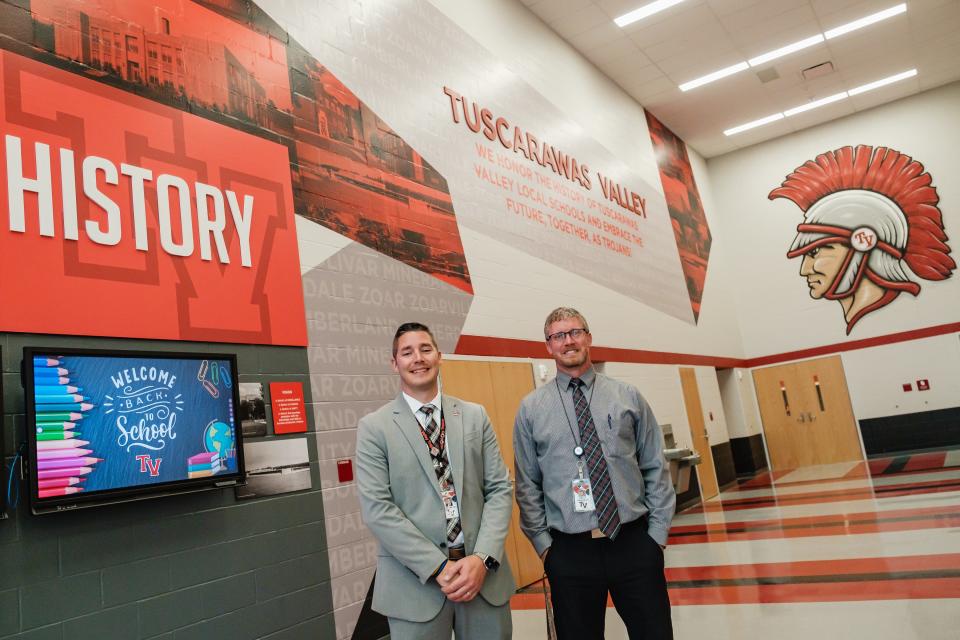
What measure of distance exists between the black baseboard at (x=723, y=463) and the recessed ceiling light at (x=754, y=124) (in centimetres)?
504

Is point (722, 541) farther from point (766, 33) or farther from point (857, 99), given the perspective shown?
point (857, 99)

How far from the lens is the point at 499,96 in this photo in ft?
20.4

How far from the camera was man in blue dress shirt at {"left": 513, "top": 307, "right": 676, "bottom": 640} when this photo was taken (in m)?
2.14

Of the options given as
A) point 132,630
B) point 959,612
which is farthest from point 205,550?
point 959,612

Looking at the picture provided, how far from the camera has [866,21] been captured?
336 inches

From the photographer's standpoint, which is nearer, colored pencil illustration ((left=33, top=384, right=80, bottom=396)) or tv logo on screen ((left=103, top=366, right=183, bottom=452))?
colored pencil illustration ((left=33, top=384, right=80, bottom=396))

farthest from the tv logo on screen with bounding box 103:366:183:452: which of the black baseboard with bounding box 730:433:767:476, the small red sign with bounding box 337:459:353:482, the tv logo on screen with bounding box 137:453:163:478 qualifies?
the black baseboard with bounding box 730:433:767:476

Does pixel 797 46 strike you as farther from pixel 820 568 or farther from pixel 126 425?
pixel 126 425

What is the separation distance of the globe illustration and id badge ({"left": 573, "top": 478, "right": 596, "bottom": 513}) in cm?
158

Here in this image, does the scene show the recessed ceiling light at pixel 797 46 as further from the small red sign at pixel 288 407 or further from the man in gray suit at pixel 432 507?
the man in gray suit at pixel 432 507

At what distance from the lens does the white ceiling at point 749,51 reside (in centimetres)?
783

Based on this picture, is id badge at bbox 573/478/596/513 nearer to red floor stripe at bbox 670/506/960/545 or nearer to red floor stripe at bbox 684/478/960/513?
red floor stripe at bbox 670/506/960/545

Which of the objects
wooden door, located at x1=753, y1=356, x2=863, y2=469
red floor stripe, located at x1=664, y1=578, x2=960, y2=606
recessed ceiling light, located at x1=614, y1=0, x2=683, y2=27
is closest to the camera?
red floor stripe, located at x1=664, y1=578, x2=960, y2=606

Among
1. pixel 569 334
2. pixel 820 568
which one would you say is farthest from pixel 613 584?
pixel 820 568
